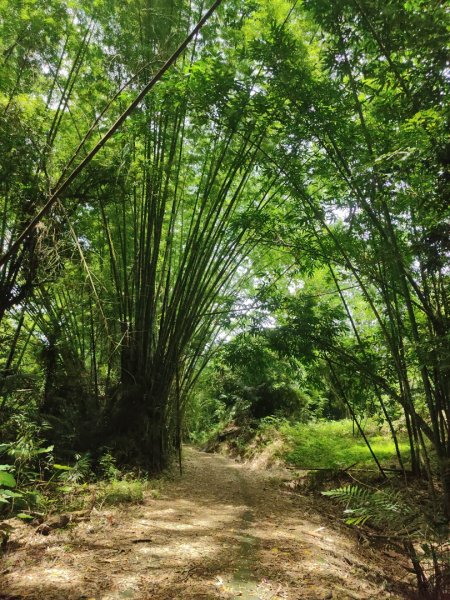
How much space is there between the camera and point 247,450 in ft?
25.3

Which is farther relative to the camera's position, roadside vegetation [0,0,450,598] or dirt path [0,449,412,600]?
roadside vegetation [0,0,450,598]

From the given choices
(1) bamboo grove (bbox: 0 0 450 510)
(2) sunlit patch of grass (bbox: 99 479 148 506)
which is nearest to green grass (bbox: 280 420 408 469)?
(1) bamboo grove (bbox: 0 0 450 510)

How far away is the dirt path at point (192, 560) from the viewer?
1.71 meters

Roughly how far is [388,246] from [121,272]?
3.30 metres

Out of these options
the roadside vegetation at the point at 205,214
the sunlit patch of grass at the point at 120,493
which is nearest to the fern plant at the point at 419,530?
the roadside vegetation at the point at 205,214

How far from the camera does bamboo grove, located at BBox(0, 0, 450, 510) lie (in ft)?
7.49

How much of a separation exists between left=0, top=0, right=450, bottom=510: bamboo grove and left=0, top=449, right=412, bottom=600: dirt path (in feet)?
2.93

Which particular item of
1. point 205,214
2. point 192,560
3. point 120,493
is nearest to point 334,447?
point 120,493

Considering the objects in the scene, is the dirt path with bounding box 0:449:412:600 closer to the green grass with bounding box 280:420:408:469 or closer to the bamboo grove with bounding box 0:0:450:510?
the bamboo grove with bounding box 0:0:450:510

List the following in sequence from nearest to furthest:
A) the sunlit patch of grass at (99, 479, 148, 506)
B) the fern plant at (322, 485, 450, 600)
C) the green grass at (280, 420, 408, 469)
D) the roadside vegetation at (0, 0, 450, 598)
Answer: the fern plant at (322, 485, 450, 600) < the roadside vegetation at (0, 0, 450, 598) < the sunlit patch of grass at (99, 479, 148, 506) < the green grass at (280, 420, 408, 469)

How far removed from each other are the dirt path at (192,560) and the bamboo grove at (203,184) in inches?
35.1

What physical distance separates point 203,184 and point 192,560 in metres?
4.17

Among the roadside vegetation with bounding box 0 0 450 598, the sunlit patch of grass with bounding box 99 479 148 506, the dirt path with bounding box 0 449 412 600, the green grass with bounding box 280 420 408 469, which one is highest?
the roadside vegetation with bounding box 0 0 450 598

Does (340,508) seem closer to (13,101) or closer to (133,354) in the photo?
(133,354)
